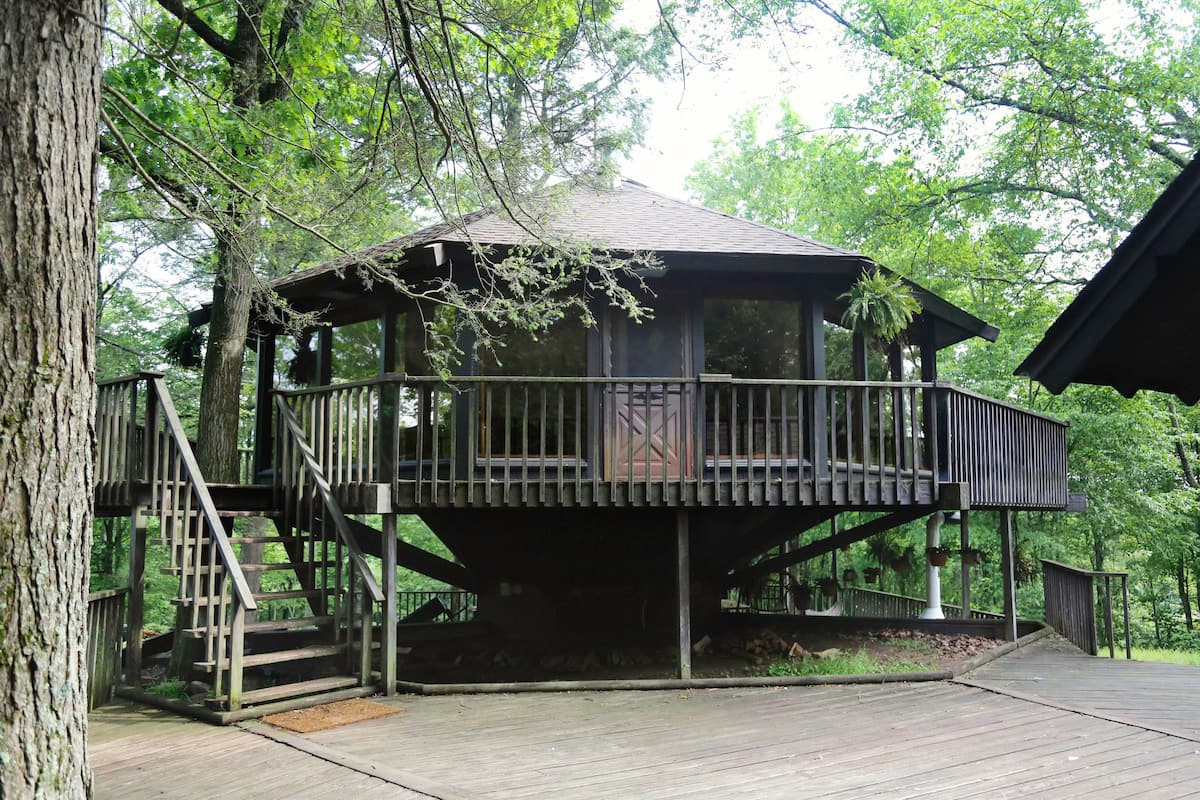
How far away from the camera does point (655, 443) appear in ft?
31.7

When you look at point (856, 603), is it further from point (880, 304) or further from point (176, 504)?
point (176, 504)

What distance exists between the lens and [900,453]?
29.5 feet

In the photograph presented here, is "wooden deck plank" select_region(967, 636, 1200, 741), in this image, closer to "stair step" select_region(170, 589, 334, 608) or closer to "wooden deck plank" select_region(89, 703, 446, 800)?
"wooden deck plank" select_region(89, 703, 446, 800)

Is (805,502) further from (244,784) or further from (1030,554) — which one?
(1030,554)

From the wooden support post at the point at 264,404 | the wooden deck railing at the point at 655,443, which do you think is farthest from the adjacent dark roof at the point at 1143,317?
the wooden support post at the point at 264,404

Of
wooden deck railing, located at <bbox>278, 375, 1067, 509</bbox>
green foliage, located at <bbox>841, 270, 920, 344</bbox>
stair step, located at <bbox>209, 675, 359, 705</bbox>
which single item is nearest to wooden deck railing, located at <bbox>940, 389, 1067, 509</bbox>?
wooden deck railing, located at <bbox>278, 375, 1067, 509</bbox>

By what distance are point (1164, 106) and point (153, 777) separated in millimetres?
17728

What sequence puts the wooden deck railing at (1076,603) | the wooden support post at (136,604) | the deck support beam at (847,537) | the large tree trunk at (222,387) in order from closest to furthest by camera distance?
the wooden support post at (136,604), the deck support beam at (847,537), the wooden deck railing at (1076,603), the large tree trunk at (222,387)

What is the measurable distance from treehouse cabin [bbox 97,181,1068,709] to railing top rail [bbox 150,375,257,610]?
2 centimetres

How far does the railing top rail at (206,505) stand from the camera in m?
6.80

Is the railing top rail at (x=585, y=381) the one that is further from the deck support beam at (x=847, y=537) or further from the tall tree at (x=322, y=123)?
the deck support beam at (x=847, y=537)

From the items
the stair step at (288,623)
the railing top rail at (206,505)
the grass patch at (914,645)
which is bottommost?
the grass patch at (914,645)

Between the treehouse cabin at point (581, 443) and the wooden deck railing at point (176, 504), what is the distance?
0.03 meters

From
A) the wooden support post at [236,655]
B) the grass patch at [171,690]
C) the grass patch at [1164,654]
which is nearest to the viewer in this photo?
the wooden support post at [236,655]
